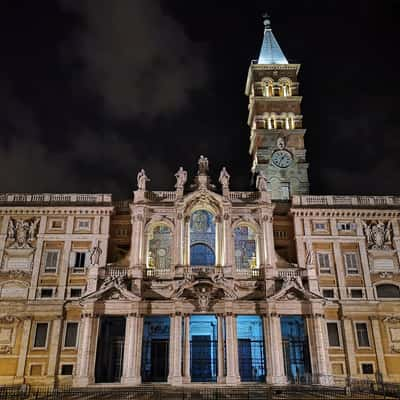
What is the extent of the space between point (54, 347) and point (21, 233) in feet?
37.0

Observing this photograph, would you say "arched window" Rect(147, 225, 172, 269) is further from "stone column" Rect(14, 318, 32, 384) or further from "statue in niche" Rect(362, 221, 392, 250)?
"statue in niche" Rect(362, 221, 392, 250)

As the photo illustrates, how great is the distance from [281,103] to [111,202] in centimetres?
2832

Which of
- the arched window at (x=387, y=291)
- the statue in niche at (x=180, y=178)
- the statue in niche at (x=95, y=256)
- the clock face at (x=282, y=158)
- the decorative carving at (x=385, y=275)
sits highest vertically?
the clock face at (x=282, y=158)

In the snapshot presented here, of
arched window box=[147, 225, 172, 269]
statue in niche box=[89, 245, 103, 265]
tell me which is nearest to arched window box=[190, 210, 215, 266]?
arched window box=[147, 225, 172, 269]

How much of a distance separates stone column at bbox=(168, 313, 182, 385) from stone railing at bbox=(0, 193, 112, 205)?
13.6 m

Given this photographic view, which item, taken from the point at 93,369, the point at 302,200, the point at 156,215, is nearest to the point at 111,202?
the point at 156,215

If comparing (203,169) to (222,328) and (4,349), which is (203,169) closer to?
(222,328)

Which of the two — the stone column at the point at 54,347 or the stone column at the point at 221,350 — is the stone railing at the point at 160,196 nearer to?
the stone column at the point at 221,350

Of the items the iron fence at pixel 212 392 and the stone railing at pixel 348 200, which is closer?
the iron fence at pixel 212 392

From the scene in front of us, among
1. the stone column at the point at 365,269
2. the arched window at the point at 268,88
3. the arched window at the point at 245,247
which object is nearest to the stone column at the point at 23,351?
the arched window at the point at 245,247

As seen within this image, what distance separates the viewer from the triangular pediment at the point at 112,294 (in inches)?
1419

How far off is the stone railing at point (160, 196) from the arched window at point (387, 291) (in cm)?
2139

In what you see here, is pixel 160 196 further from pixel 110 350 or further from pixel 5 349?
pixel 5 349

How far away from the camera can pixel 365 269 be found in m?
40.1
